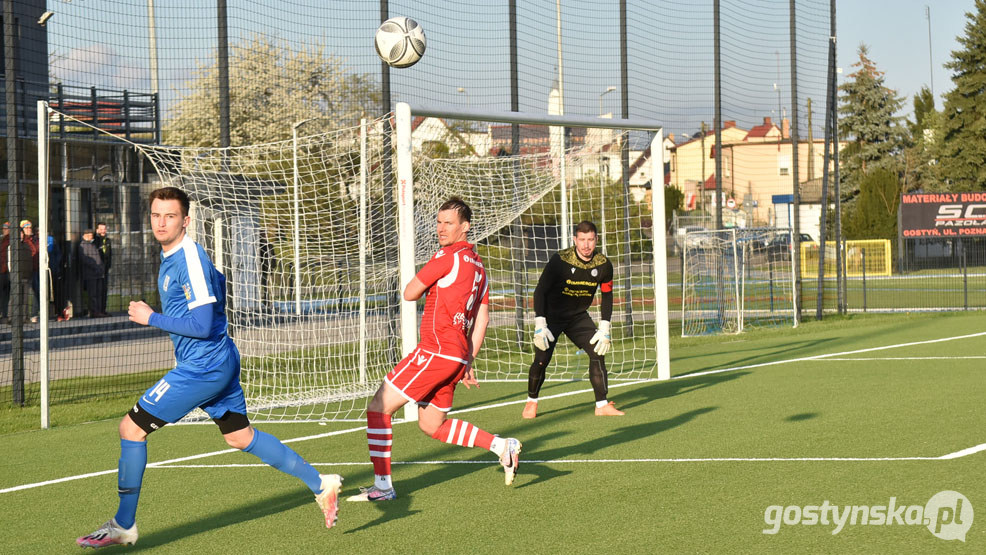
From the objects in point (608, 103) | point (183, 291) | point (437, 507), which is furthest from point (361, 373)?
point (608, 103)

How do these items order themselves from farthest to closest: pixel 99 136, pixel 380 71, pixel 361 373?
pixel 99 136
pixel 380 71
pixel 361 373

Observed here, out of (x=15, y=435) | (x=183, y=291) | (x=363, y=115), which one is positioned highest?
(x=363, y=115)

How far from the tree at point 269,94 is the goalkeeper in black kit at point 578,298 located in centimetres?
591

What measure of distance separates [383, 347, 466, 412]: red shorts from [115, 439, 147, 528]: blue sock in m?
1.58

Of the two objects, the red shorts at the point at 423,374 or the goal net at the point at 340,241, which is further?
the goal net at the point at 340,241

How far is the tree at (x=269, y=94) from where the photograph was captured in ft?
47.5

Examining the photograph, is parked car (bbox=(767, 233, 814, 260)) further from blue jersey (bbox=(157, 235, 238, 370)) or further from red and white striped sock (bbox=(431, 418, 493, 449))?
blue jersey (bbox=(157, 235, 238, 370))

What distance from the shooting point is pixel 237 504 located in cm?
618

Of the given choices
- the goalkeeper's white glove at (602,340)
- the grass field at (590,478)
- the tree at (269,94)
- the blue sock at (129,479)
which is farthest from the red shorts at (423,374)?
the tree at (269,94)

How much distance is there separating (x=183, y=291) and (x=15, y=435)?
527 centimetres

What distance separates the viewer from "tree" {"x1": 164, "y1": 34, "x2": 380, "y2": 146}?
14484 millimetres

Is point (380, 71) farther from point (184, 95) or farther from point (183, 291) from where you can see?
point (183, 291)

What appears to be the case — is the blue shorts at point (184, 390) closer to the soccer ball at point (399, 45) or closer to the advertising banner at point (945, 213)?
the soccer ball at point (399, 45)
